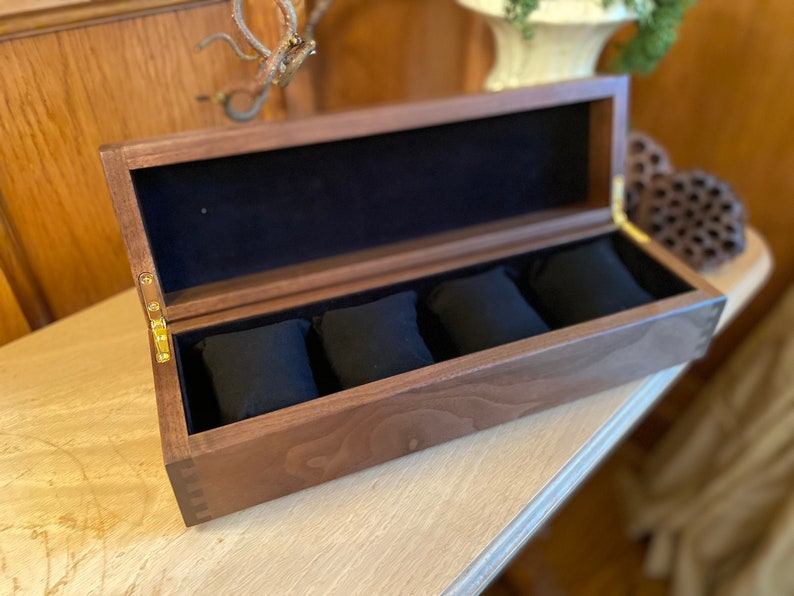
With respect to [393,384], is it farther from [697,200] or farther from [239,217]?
[697,200]

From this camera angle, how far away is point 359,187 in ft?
2.59

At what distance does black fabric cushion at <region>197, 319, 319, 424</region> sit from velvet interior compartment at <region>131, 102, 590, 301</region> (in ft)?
0.42

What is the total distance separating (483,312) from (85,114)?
584mm

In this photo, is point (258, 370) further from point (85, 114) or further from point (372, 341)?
point (85, 114)

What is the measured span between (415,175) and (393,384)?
14.4 inches

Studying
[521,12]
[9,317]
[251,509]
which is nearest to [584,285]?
[521,12]

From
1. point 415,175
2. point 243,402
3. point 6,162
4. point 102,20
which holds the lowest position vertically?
point 243,402

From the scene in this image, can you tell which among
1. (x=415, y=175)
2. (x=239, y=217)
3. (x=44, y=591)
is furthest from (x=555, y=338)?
(x=44, y=591)

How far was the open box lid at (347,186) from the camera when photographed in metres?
0.66

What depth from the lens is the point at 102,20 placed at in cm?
69

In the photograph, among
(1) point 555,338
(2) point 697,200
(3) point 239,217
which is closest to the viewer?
(1) point 555,338

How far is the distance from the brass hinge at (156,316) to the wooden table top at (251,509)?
0.10 meters

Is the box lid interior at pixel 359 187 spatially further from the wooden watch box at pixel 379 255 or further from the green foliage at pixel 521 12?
the green foliage at pixel 521 12

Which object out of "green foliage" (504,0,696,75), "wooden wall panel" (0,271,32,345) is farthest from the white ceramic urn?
"wooden wall panel" (0,271,32,345)
